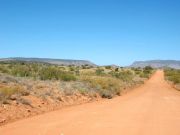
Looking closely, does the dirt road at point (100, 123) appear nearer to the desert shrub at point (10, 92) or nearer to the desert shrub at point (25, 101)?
the desert shrub at point (25, 101)

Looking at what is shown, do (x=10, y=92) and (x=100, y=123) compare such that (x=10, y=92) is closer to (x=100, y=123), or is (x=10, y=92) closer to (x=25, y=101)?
(x=25, y=101)

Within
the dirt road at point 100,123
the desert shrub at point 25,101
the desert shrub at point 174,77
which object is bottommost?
the desert shrub at point 174,77

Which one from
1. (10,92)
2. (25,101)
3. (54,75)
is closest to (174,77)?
(54,75)

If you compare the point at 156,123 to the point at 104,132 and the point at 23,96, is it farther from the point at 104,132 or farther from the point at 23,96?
the point at 23,96

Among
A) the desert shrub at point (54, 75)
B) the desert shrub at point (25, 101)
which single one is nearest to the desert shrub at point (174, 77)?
the desert shrub at point (54, 75)

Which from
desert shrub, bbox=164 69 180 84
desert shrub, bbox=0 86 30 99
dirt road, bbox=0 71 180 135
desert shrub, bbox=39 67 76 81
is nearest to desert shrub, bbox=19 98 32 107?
desert shrub, bbox=0 86 30 99

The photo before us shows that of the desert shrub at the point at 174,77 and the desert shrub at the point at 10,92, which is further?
the desert shrub at the point at 174,77

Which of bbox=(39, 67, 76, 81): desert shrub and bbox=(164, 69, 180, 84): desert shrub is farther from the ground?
bbox=(39, 67, 76, 81): desert shrub

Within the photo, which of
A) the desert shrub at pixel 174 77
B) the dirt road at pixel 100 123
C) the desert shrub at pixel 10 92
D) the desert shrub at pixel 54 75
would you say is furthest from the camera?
the desert shrub at pixel 174 77

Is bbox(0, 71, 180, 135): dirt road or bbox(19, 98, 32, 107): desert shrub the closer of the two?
bbox(0, 71, 180, 135): dirt road

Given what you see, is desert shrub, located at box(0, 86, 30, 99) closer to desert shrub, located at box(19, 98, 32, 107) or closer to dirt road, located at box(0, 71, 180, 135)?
desert shrub, located at box(19, 98, 32, 107)

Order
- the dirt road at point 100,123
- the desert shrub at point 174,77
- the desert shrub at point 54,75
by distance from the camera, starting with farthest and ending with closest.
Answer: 1. the desert shrub at point 174,77
2. the desert shrub at point 54,75
3. the dirt road at point 100,123

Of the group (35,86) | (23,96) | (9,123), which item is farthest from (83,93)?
(9,123)

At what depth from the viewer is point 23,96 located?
714 inches
